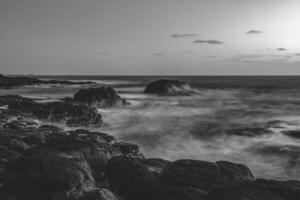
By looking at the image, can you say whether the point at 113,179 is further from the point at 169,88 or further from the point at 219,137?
the point at 169,88

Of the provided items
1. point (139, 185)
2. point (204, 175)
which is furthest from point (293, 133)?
point (139, 185)

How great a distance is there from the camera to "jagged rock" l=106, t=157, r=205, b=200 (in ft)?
20.8

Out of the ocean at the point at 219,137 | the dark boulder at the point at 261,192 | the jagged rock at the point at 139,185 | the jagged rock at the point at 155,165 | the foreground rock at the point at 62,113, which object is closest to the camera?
the dark boulder at the point at 261,192

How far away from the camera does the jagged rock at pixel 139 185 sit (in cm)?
635

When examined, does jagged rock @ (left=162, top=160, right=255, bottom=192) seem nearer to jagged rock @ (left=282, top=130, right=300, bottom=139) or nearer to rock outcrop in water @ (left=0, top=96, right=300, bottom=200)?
rock outcrop in water @ (left=0, top=96, right=300, bottom=200)

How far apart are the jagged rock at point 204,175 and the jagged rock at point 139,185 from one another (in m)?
0.35

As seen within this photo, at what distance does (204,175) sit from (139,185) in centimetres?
167

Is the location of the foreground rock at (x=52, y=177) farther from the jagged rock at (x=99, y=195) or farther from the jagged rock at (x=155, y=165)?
the jagged rock at (x=155, y=165)

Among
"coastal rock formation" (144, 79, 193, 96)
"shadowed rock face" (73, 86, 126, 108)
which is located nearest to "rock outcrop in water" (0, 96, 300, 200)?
"shadowed rock face" (73, 86, 126, 108)

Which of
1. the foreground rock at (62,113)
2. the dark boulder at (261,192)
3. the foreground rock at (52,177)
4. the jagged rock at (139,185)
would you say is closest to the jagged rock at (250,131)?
the foreground rock at (62,113)

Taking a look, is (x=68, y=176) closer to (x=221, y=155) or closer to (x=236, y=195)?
(x=236, y=195)

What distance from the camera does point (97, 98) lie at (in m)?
29.0

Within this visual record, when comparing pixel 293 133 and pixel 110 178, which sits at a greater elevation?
pixel 110 178

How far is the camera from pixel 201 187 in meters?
6.78
